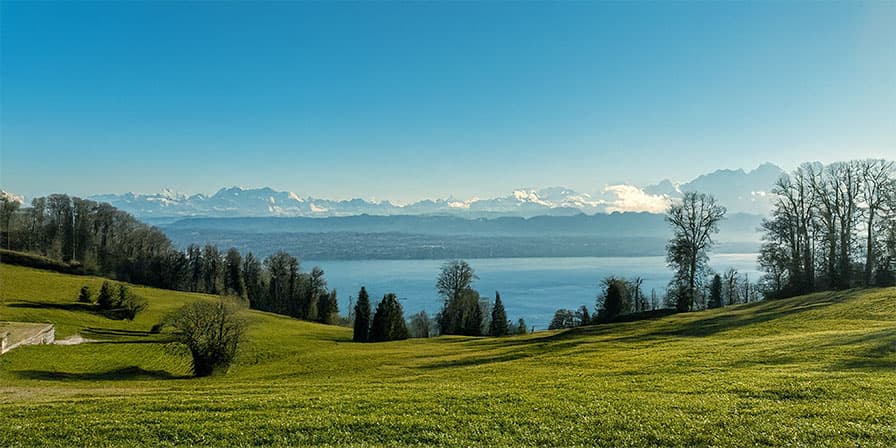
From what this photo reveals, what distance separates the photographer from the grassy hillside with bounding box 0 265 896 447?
1205 cm

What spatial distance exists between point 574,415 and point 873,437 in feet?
22.8

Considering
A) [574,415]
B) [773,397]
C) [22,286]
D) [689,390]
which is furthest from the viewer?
[22,286]

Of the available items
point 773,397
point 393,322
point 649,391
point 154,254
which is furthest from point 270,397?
point 154,254

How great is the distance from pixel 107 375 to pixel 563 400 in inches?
1351

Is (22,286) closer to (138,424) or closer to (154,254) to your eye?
(154,254)

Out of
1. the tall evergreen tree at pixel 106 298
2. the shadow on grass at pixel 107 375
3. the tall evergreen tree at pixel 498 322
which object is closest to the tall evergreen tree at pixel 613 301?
the tall evergreen tree at pixel 498 322

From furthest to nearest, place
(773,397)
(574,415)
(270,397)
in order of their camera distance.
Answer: (270,397) < (773,397) < (574,415)

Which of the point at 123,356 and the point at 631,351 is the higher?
the point at 631,351

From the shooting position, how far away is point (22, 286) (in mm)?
61031

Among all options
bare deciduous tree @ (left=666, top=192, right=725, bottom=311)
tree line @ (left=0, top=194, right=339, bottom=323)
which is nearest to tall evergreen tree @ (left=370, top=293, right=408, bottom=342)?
tree line @ (left=0, top=194, right=339, bottom=323)

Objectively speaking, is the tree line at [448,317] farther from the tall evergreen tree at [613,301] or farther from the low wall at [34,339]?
the low wall at [34,339]

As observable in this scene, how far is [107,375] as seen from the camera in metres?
33.3

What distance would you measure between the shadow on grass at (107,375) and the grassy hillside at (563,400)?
0.84 feet

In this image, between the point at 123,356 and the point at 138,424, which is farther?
the point at 123,356
